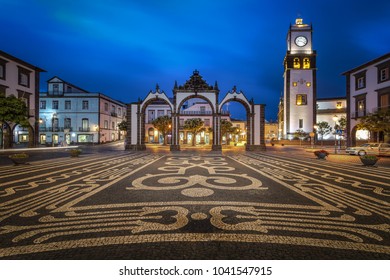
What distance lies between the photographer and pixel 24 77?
32.8 m

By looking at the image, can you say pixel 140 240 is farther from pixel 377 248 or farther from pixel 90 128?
pixel 90 128

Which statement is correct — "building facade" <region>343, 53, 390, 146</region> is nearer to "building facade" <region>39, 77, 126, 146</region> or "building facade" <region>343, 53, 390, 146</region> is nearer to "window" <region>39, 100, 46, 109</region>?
"building facade" <region>39, 77, 126, 146</region>

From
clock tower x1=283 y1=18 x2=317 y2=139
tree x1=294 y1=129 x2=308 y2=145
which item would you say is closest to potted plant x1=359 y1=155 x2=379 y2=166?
tree x1=294 y1=129 x2=308 y2=145

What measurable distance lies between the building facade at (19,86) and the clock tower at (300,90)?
53.9 metres

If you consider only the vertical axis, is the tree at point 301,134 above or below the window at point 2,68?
below

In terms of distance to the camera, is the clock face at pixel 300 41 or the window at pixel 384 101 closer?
the window at pixel 384 101

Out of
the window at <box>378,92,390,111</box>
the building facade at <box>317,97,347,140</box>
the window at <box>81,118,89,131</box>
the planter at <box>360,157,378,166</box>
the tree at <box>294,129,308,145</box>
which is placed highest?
the building facade at <box>317,97,347,140</box>

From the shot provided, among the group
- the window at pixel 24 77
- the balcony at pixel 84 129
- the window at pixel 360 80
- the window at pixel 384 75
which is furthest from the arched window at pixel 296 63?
the window at pixel 24 77

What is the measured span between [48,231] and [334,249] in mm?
4767

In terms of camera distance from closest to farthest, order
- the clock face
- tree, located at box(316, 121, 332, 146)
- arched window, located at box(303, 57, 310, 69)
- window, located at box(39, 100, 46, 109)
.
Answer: window, located at box(39, 100, 46, 109) → tree, located at box(316, 121, 332, 146) → arched window, located at box(303, 57, 310, 69) → the clock face

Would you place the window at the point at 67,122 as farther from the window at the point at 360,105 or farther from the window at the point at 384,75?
the window at the point at 384,75

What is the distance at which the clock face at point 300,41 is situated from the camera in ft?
194

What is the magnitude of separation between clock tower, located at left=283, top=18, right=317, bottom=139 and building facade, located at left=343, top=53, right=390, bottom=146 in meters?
21.6

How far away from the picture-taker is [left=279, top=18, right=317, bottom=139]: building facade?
56.0m
